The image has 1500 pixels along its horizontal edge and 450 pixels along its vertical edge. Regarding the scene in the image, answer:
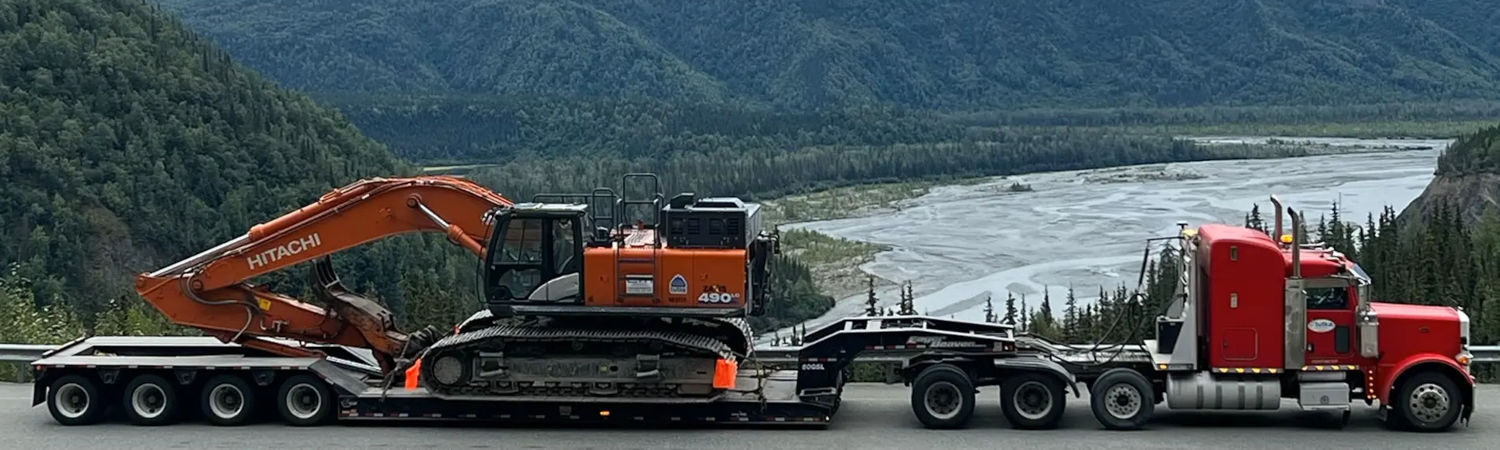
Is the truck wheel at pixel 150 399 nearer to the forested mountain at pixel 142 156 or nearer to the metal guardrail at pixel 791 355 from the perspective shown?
the metal guardrail at pixel 791 355

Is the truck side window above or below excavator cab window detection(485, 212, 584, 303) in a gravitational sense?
below

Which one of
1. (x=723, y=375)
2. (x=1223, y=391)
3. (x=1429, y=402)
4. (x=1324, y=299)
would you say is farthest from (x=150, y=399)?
(x=1429, y=402)

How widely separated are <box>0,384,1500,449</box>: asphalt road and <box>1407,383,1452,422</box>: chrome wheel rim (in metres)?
0.20

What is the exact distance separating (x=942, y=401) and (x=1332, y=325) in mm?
3753

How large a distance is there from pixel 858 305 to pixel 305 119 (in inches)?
1658

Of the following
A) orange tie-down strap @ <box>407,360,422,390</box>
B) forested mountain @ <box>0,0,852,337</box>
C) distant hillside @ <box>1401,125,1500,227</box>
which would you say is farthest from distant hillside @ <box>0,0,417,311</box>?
orange tie-down strap @ <box>407,360,422,390</box>

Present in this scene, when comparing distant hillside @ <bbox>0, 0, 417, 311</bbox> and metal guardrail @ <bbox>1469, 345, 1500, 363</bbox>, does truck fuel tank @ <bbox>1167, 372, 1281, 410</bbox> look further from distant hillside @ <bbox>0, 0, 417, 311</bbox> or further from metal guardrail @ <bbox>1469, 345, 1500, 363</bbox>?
distant hillside @ <bbox>0, 0, 417, 311</bbox>

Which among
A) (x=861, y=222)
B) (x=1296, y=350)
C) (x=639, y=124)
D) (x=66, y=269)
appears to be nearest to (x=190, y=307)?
(x=1296, y=350)

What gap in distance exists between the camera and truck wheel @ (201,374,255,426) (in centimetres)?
1866

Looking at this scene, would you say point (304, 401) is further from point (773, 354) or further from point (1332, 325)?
point (1332, 325)

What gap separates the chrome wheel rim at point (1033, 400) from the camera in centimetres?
1805

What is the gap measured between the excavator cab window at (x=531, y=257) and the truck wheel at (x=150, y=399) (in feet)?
11.0

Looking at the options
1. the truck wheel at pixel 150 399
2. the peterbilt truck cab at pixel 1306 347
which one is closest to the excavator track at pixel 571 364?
the truck wheel at pixel 150 399

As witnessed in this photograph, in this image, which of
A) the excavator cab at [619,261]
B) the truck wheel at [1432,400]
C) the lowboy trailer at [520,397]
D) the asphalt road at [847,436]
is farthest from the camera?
the lowboy trailer at [520,397]
